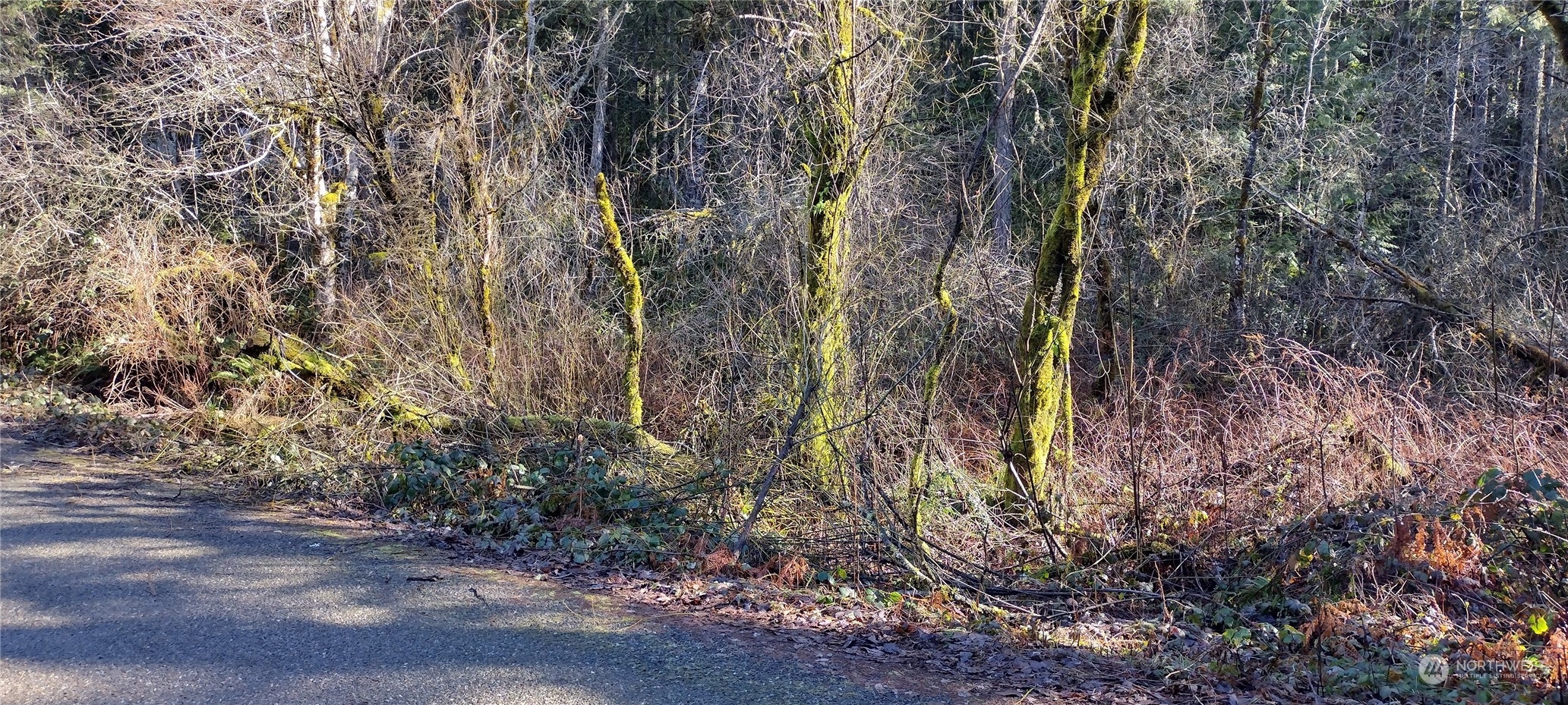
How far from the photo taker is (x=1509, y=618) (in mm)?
5805

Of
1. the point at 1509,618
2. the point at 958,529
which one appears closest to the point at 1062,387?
the point at 958,529

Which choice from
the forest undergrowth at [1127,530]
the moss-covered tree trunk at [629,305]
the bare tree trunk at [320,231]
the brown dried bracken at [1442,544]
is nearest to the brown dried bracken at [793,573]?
the forest undergrowth at [1127,530]

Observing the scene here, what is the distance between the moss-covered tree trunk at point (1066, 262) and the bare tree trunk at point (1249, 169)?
665 cm

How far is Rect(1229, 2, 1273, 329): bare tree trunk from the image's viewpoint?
1470cm

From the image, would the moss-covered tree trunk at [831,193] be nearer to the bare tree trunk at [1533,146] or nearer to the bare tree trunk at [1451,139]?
the bare tree trunk at [1451,139]

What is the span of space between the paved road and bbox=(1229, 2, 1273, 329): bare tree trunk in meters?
12.9

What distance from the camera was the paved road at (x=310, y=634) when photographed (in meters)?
4.61

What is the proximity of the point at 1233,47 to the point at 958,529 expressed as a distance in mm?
14292

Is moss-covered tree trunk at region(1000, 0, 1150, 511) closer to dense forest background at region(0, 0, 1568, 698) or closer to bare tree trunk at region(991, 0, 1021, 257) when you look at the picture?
dense forest background at region(0, 0, 1568, 698)

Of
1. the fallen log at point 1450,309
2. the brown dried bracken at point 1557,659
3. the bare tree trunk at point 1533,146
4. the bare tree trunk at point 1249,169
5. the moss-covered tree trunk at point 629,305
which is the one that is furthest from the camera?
the bare tree trunk at point 1533,146

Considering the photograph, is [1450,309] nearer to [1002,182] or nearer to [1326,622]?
[1002,182]

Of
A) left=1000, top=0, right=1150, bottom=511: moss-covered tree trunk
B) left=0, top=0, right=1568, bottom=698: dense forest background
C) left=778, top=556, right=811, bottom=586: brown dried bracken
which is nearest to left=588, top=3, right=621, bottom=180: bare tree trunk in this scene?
left=0, top=0, right=1568, bottom=698: dense forest background

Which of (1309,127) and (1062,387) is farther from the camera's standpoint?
(1309,127)

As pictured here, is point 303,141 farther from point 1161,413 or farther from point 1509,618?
point 1509,618
